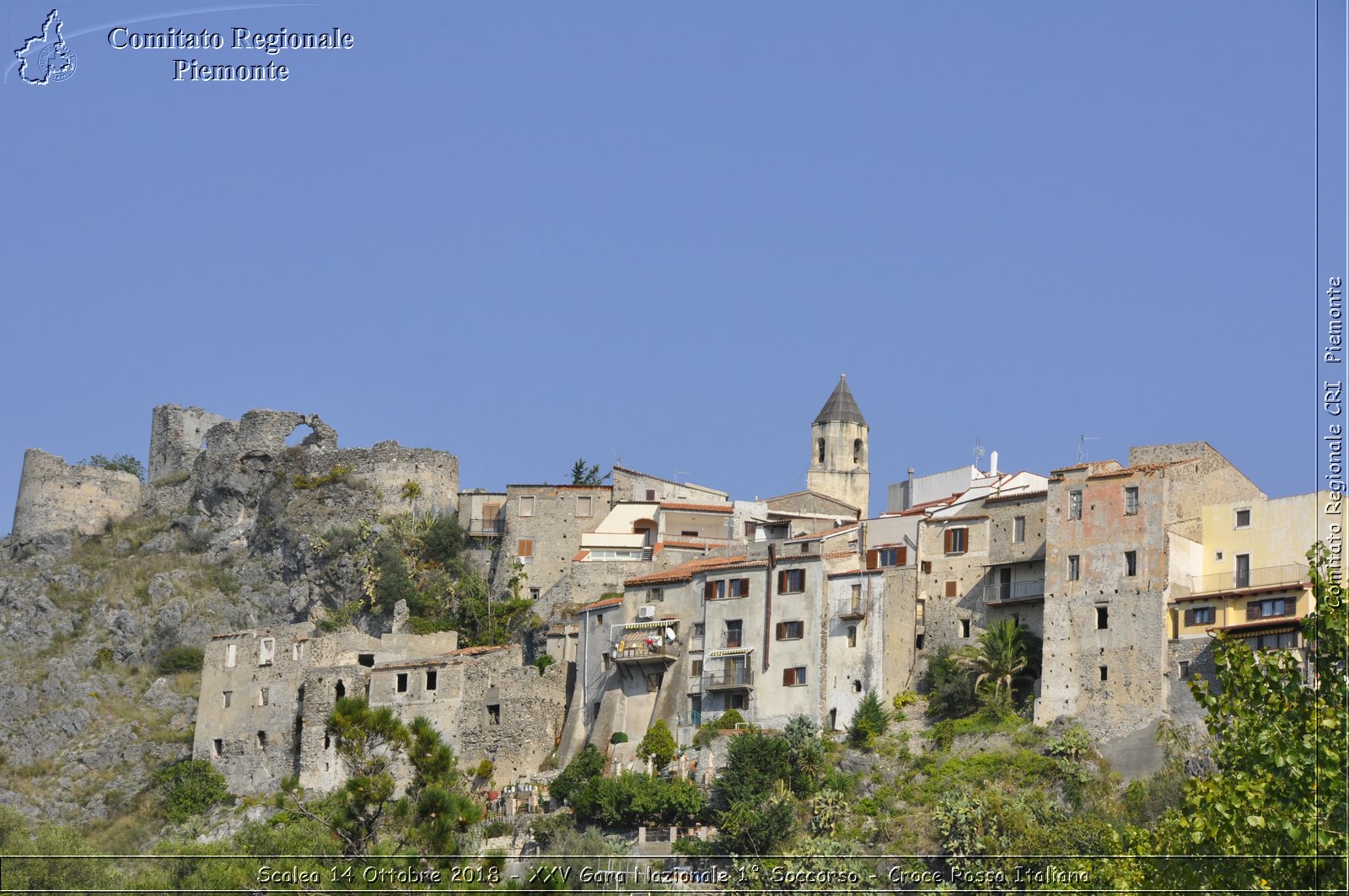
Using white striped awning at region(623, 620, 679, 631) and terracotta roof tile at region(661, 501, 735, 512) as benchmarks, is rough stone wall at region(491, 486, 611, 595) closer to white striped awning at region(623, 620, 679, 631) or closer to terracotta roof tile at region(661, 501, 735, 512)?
terracotta roof tile at region(661, 501, 735, 512)

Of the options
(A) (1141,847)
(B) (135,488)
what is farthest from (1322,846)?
(B) (135,488)

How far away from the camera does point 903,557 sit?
74250 millimetres

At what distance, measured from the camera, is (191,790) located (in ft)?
251

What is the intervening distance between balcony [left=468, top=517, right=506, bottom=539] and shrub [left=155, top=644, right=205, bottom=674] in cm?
1257

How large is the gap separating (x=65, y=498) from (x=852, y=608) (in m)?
45.3

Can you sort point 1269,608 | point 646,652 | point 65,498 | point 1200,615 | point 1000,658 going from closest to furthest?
point 1269,608 < point 1200,615 < point 1000,658 < point 646,652 < point 65,498

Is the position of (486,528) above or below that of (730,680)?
above

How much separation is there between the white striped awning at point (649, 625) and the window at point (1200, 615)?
19.2 m

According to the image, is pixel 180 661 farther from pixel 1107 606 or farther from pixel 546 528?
pixel 1107 606

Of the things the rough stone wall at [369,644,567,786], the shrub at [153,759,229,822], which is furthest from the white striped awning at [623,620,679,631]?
the shrub at [153,759,229,822]

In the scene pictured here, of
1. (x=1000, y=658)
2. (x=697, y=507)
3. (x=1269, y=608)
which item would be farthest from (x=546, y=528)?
(x=1269, y=608)

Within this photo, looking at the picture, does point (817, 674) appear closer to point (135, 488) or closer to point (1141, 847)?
point (1141, 847)

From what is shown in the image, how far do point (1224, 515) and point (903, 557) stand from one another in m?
12.0

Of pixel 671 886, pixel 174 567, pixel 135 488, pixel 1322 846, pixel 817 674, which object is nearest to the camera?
pixel 1322 846
